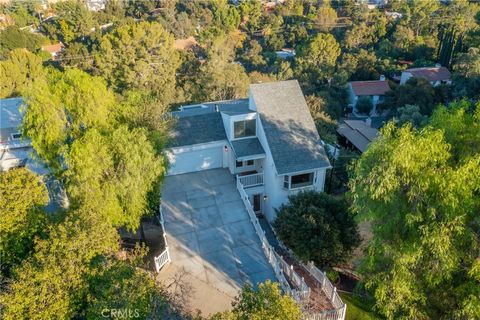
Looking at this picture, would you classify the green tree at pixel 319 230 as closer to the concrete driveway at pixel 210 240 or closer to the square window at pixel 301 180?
the concrete driveway at pixel 210 240

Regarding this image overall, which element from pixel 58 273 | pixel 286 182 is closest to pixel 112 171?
pixel 58 273

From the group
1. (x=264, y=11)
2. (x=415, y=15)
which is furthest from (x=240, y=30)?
(x=415, y=15)

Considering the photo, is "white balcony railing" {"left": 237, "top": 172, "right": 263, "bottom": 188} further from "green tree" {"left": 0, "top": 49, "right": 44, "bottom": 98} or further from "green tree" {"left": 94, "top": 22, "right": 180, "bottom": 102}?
"green tree" {"left": 0, "top": 49, "right": 44, "bottom": 98}

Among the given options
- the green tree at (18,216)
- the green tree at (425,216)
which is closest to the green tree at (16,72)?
the green tree at (18,216)

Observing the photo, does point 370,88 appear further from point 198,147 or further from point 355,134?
point 198,147

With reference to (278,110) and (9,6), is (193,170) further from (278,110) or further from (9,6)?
(9,6)

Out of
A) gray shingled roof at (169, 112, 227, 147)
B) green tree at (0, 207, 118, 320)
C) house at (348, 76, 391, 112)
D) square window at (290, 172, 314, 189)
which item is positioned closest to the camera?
green tree at (0, 207, 118, 320)

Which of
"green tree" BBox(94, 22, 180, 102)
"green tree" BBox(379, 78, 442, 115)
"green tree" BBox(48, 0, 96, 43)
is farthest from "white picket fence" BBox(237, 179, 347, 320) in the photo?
"green tree" BBox(48, 0, 96, 43)
